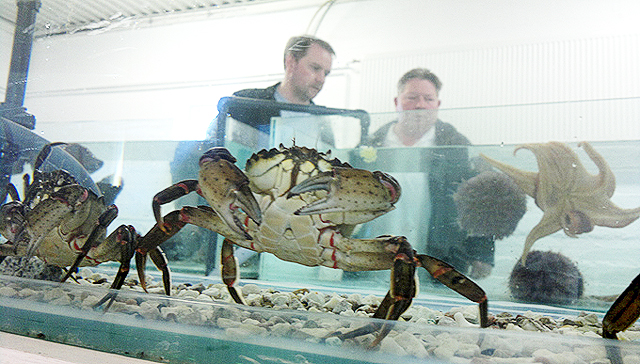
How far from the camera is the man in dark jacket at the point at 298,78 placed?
6.73ft

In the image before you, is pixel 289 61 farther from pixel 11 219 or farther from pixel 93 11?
pixel 11 219

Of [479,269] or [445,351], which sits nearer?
[445,351]

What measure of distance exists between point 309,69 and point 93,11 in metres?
1.08

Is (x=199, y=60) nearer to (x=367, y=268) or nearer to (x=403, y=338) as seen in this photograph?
(x=367, y=268)

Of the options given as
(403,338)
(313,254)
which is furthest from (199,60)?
(403,338)

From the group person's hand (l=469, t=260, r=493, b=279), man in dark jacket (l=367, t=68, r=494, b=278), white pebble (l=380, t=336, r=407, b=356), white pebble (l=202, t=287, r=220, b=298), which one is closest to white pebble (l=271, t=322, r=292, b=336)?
white pebble (l=380, t=336, r=407, b=356)

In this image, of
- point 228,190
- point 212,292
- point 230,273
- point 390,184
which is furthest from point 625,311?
point 212,292

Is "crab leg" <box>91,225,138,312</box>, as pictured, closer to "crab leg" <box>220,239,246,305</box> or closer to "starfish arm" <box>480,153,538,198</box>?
"crab leg" <box>220,239,246,305</box>

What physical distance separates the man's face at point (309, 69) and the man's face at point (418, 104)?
20.8 inches

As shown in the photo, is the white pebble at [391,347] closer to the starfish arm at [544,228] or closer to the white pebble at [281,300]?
the white pebble at [281,300]

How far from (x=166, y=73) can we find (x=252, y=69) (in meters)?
0.44

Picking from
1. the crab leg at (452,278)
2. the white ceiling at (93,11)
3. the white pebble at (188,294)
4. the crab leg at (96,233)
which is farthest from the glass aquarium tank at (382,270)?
the white ceiling at (93,11)

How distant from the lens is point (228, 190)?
1.20m

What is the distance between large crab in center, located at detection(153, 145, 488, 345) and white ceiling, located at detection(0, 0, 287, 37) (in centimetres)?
98
